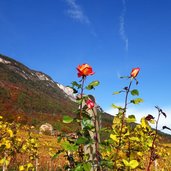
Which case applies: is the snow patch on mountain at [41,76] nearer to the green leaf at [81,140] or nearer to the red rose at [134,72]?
the red rose at [134,72]

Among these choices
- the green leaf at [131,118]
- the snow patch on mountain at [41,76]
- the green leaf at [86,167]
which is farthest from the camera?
the snow patch on mountain at [41,76]

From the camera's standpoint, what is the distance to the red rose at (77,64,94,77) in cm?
306

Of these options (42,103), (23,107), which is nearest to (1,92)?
(23,107)

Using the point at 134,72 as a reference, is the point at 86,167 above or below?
below

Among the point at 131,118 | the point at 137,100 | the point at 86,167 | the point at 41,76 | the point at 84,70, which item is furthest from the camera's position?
the point at 41,76

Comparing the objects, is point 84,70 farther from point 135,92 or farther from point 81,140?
point 81,140

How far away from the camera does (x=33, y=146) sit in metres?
11.5

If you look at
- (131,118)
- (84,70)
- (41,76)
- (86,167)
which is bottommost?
(86,167)

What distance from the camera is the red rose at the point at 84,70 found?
306cm

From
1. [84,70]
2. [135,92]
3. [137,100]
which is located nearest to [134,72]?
[135,92]

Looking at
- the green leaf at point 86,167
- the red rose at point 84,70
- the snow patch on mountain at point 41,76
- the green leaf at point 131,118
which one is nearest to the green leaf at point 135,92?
the red rose at point 84,70

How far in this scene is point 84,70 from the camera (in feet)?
10.1

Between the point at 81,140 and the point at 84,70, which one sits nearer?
the point at 81,140

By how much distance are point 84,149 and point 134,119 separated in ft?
1.95
